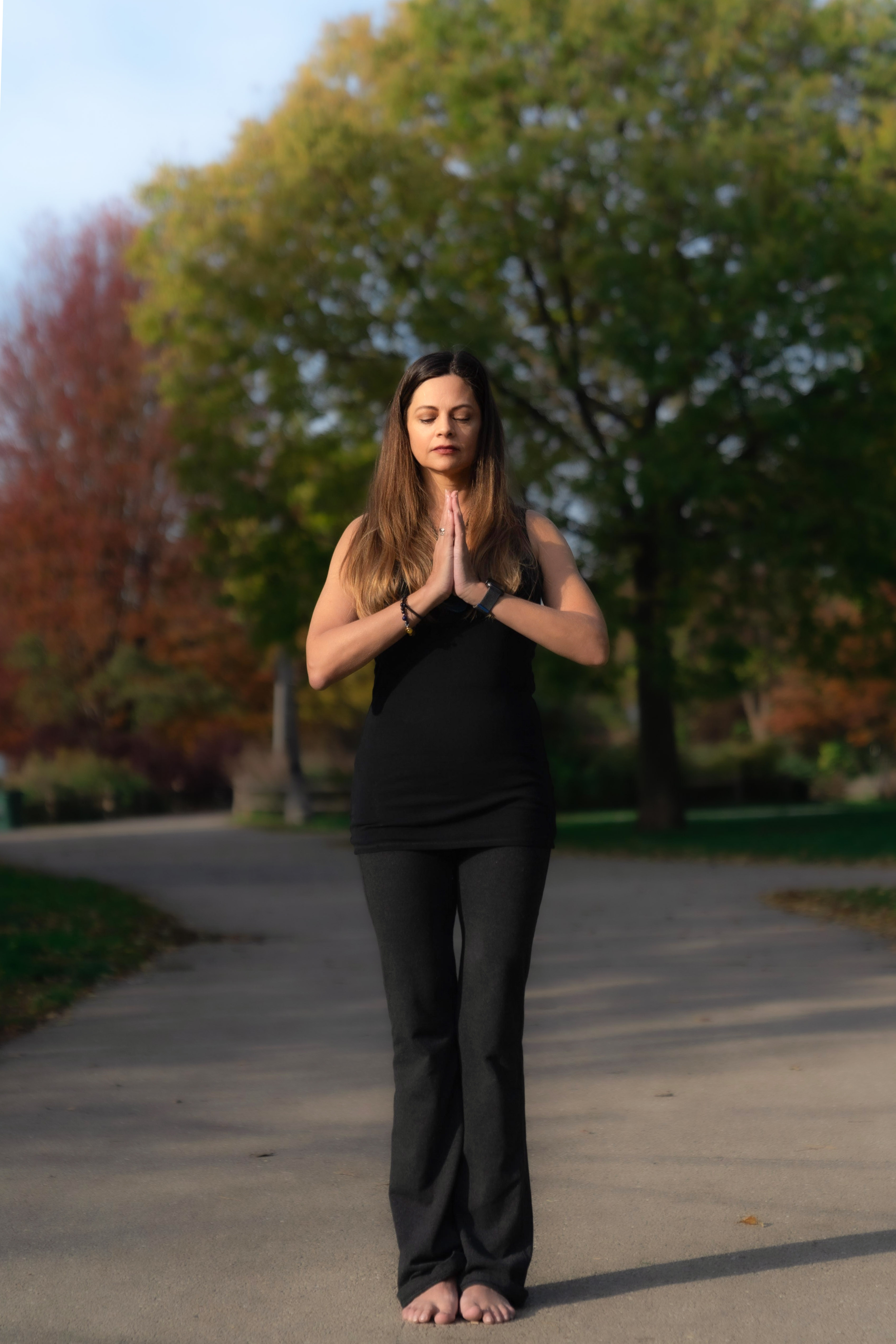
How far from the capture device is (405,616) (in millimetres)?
3230

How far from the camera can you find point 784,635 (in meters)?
22.6

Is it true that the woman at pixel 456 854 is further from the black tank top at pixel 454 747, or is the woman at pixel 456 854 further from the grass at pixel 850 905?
the grass at pixel 850 905

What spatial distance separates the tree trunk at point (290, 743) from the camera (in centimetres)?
2909

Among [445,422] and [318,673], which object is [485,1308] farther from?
[445,422]

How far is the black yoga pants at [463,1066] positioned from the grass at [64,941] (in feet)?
12.7

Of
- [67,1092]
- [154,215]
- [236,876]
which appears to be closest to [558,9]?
[154,215]

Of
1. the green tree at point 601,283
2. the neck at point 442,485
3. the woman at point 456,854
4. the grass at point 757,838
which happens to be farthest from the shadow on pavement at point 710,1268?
the green tree at point 601,283

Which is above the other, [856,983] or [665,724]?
[665,724]

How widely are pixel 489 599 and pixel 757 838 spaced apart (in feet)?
60.4

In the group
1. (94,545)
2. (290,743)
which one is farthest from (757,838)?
(94,545)

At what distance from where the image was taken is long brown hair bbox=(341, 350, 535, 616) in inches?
132

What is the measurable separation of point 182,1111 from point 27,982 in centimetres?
306

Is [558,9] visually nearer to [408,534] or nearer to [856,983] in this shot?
[856,983]

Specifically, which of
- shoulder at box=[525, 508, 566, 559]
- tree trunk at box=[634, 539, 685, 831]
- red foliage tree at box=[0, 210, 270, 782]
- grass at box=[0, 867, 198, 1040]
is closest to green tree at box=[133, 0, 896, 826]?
tree trunk at box=[634, 539, 685, 831]
